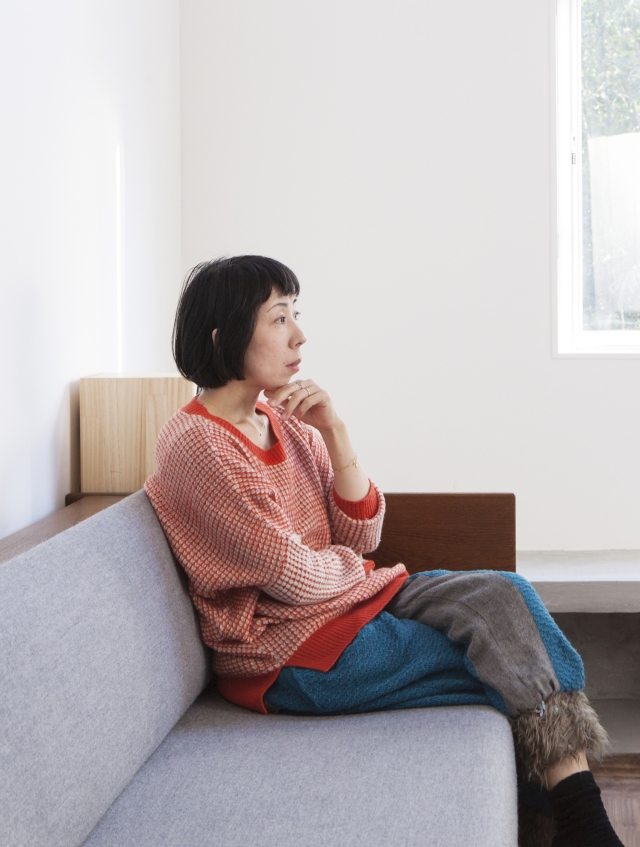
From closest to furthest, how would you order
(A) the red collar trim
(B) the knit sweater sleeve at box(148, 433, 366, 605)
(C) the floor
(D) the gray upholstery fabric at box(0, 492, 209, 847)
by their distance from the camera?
(D) the gray upholstery fabric at box(0, 492, 209, 847) → (B) the knit sweater sleeve at box(148, 433, 366, 605) → (A) the red collar trim → (C) the floor

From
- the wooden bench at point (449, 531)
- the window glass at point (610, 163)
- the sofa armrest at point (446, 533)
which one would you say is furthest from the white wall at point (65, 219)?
the window glass at point (610, 163)

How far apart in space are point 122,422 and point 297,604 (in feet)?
2.39

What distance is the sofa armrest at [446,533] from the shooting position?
1.96 m

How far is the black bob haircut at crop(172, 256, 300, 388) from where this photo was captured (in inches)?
60.8

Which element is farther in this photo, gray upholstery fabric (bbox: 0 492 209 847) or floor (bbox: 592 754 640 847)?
floor (bbox: 592 754 640 847)

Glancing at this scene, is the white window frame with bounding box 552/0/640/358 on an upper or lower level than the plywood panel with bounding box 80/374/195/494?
upper

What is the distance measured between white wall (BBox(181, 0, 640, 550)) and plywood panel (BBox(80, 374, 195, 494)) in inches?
52.4

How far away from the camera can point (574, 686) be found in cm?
140

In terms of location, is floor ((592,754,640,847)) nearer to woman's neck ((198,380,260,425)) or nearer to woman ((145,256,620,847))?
woman ((145,256,620,847))

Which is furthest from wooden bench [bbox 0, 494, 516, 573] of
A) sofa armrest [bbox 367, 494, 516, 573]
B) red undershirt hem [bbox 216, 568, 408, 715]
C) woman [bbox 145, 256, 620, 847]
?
red undershirt hem [bbox 216, 568, 408, 715]

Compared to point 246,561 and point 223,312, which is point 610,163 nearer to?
point 223,312

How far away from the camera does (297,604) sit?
4.80ft

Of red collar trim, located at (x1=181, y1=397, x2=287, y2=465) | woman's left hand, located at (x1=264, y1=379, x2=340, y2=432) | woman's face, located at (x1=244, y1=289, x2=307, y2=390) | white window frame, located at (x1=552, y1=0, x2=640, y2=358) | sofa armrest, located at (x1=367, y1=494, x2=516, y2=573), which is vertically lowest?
sofa armrest, located at (x1=367, y1=494, x2=516, y2=573)

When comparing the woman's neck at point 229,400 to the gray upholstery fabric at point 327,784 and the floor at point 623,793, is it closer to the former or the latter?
the gray upholstery fabric at point 327,784
